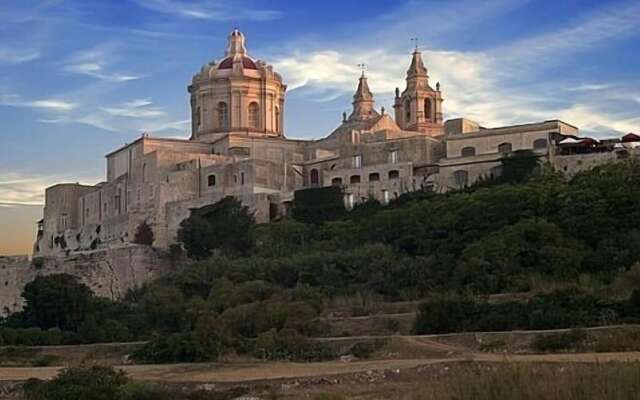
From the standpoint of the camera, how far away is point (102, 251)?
48.4 metres

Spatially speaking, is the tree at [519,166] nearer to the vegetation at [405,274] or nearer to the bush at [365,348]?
the vegetation at [405,274]

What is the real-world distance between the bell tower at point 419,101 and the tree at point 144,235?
1384 centimetres

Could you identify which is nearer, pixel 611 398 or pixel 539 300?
pixel 611 398

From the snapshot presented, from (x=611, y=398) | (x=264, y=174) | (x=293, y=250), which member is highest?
(x=264, y=174)

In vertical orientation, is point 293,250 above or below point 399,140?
below

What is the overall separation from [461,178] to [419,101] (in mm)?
11741

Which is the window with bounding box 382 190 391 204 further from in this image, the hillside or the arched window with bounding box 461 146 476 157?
the arched window with bounding box 461 146 476 157

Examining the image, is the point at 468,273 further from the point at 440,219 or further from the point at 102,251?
the point at 102,251

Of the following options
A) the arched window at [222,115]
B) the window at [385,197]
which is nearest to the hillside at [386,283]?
the window at [385,197]

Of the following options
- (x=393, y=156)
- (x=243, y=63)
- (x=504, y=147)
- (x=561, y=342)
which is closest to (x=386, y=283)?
(x=504, y=147)

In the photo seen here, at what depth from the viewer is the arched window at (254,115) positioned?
187 feet

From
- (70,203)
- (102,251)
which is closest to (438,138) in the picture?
(102,251)

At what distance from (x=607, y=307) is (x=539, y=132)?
21.0 meters

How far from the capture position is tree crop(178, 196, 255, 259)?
46.1m
